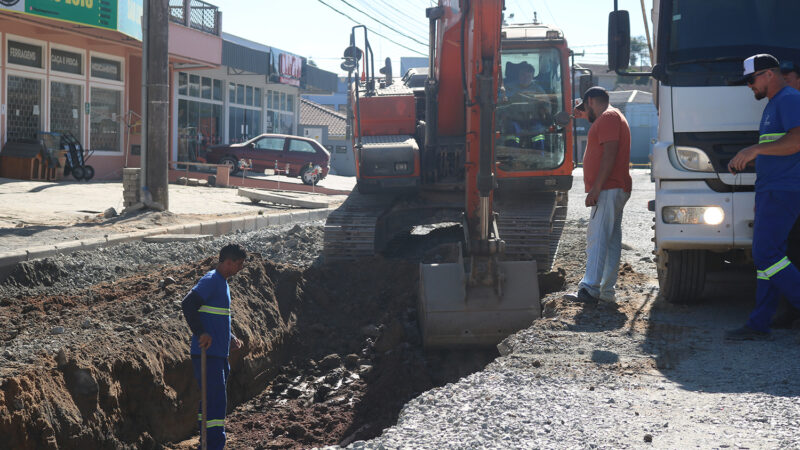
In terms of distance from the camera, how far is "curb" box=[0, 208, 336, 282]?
29.0ft

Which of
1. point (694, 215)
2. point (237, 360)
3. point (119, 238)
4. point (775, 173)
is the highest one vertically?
Answer: point (775, 173)

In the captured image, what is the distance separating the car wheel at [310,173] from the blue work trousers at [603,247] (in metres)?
21.3

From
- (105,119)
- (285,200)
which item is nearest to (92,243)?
(285,200)

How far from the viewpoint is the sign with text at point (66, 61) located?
2120 centimetres

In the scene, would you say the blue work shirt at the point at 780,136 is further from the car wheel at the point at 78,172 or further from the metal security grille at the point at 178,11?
the metal security grille at the point at 178,11

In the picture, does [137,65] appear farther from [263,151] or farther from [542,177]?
[542,177]

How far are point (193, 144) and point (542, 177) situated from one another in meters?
20.9

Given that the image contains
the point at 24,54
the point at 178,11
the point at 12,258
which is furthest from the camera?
the point at 178,11

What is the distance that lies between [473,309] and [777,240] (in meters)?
2.45

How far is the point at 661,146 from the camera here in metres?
6.79

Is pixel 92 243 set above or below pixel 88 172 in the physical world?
below

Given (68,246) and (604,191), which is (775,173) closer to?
(604,191)

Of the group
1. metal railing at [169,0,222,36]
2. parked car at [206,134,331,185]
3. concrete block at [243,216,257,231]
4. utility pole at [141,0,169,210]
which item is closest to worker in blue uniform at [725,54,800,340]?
concrete block at [243,216,257,231]

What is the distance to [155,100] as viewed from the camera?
45.4ft
